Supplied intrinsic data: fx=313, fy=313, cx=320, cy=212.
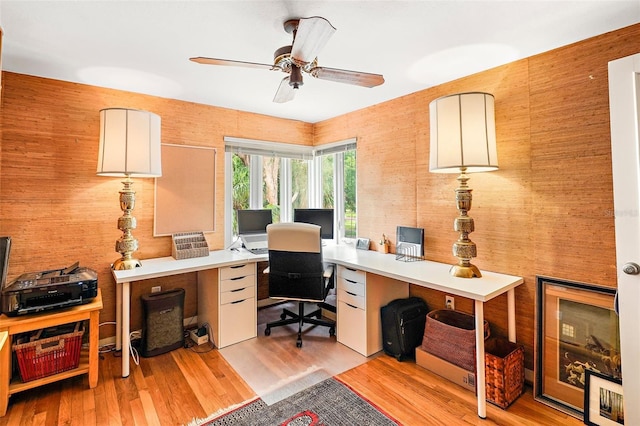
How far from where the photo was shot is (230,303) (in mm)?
2807

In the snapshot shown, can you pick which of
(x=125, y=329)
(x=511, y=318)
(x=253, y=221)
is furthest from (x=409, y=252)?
(x=125, y=329)

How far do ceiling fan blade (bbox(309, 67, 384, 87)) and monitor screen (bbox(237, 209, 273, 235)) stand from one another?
1.89m

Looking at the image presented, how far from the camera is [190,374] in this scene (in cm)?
237

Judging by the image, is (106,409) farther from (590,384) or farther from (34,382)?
(590,384)

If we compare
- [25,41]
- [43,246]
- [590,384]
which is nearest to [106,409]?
[43,246]

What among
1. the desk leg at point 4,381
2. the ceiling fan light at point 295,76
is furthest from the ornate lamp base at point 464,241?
the desk leg at point 4,381

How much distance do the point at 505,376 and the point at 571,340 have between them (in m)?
0.48

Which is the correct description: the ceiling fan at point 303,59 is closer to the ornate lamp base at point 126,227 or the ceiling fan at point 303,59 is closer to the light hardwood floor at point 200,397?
the ornate lamp base at point 126,227

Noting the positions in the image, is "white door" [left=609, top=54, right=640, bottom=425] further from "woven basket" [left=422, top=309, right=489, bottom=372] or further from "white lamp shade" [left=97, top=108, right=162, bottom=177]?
"white lamp shade" [left=97, top=108, right=162, bottom=177]

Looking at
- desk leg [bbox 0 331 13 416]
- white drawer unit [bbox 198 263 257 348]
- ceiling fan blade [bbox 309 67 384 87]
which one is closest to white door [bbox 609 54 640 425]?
ceiling fan blade [bbox 309 67 384 87]

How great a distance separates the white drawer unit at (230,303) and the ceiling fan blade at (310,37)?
1892 mm

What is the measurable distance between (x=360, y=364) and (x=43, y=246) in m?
2.69

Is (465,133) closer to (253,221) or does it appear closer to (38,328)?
(253,221)

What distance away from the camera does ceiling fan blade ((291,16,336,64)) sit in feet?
4.50
